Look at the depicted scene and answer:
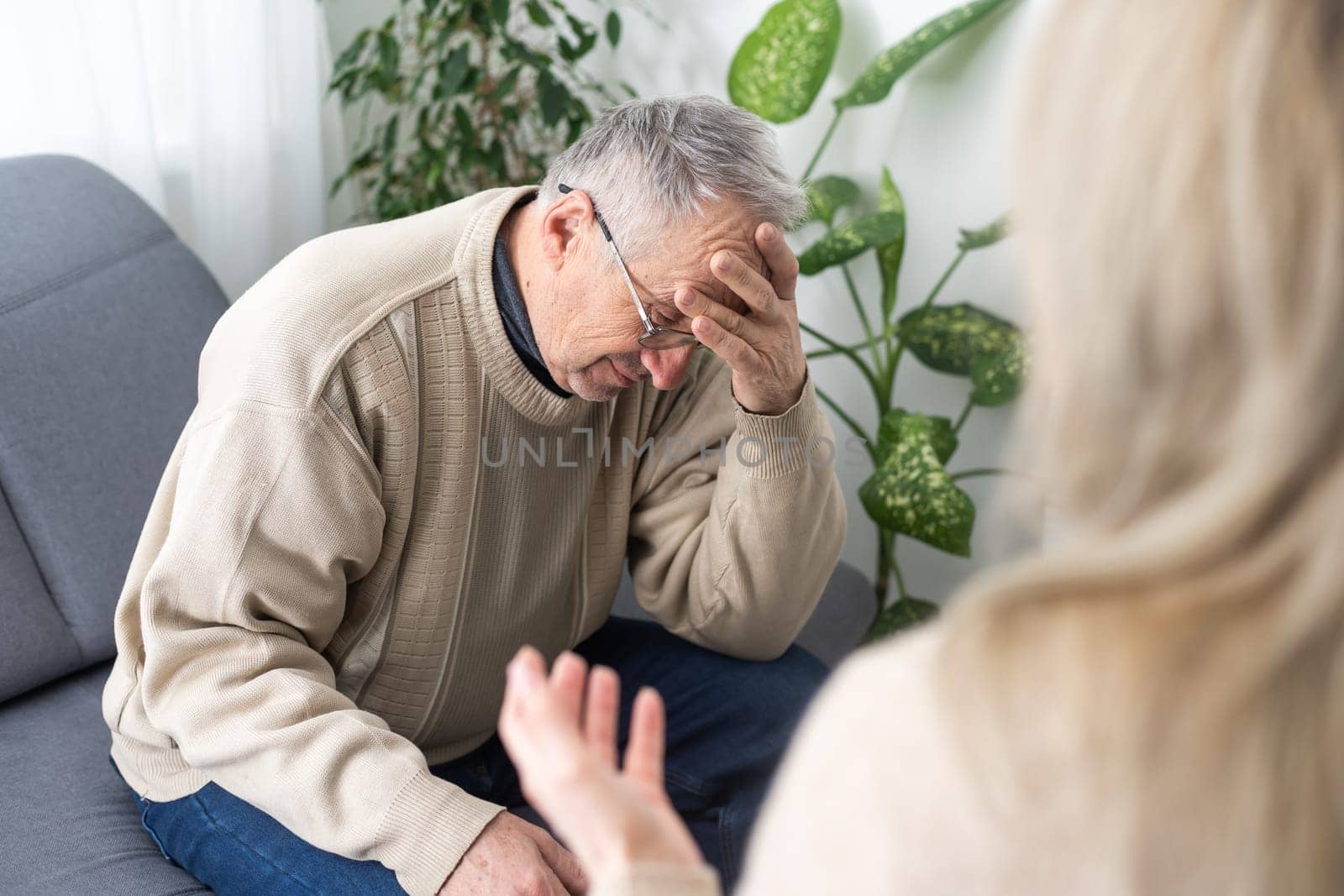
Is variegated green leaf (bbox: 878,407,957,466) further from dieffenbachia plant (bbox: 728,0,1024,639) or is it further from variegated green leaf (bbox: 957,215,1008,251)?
variegated green leaf (bbox: 957,215,1008,251)

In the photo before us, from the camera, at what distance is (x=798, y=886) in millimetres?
529

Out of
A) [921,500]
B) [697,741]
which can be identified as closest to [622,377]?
[697,741]

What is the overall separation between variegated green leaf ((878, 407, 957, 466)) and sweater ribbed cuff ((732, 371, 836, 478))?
520mm

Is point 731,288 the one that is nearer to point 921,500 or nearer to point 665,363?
point 665,363

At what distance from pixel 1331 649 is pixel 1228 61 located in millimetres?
233

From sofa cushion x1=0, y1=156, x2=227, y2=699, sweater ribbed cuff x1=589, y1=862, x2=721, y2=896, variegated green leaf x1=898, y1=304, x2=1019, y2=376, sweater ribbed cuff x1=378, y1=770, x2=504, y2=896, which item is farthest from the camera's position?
variegated green leaf x1=898, y1=304, x2=1019, y2=376

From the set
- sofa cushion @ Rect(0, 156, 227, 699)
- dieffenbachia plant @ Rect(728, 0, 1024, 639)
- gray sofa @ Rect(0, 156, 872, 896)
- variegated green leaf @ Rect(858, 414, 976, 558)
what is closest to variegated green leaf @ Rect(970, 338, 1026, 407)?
dieffenbachia plant @ Rect(728, 0, 1024, 639)

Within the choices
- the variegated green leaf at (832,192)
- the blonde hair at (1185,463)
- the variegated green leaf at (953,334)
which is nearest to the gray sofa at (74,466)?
the variegated green leaf at (953,334)

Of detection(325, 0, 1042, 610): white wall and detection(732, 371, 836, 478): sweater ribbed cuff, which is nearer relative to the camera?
detection(732, 371, 836, 478): sweater ribbed cuff

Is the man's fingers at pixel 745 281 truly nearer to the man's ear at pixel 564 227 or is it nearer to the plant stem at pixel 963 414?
the man's ear at pixel 564 227

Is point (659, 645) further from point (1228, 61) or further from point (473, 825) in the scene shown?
point (1228, 61)

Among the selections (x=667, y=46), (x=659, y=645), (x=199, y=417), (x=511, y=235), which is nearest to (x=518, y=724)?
(x=199, y=417)

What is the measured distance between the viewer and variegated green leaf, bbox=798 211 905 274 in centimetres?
187

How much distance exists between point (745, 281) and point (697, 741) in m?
0.60
